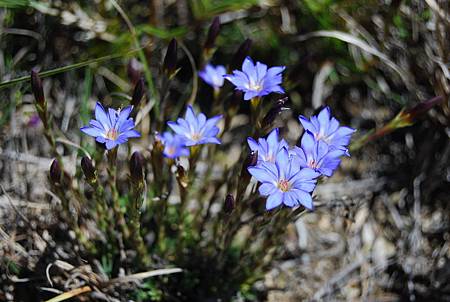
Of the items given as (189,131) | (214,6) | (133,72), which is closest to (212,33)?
(133,72)

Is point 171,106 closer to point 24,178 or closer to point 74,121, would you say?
point 74,121

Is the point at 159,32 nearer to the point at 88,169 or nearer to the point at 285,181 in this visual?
the point at 88,169

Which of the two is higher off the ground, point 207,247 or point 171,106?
point 171,106

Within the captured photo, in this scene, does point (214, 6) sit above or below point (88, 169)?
above

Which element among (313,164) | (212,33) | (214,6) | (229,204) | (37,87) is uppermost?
(214,6)

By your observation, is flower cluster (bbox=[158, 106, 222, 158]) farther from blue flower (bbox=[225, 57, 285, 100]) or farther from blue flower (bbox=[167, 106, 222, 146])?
blue flower (bbox=[225, 57, 285, 100])

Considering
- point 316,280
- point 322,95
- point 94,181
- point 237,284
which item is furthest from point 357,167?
point 94,181

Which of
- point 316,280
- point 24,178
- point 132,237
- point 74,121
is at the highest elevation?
point 74,121
